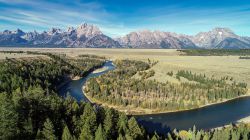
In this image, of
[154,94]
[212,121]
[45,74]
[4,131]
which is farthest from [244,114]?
[45,74]

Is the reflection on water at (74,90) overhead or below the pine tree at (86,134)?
below

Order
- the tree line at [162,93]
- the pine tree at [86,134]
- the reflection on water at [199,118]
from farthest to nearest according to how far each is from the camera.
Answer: the tree line at [162,93]
the reflection on water at [199,118]
the pine tree at [86,134]

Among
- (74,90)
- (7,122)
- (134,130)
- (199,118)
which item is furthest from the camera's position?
(74,90)

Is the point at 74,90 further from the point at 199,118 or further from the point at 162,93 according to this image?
the point at 199,118

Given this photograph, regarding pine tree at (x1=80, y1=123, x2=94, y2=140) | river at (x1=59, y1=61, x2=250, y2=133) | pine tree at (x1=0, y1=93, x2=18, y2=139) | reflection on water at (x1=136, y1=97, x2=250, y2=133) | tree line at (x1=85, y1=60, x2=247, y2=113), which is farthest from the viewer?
tree line at (x1=85, y1=60, x2=247, y2=113)

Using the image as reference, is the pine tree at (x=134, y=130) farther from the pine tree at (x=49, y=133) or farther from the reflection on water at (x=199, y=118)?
the reflection on water at (x=199, y=118)

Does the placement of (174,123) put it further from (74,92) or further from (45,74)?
(45,74)

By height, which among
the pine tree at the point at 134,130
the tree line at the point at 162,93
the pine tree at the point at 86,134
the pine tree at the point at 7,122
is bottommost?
the tree line at the point at 162,93

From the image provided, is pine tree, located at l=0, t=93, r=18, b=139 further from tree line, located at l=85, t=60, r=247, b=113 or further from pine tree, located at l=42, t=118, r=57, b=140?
tree line, located at l=85, t=60, r=247, b=113

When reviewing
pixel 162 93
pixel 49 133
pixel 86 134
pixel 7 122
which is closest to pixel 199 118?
pixel 162 93

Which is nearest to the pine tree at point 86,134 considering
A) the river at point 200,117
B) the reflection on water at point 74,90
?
the river at point 200,117

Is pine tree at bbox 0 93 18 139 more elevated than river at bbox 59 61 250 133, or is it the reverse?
pine tree at bbox 0 93 18 139

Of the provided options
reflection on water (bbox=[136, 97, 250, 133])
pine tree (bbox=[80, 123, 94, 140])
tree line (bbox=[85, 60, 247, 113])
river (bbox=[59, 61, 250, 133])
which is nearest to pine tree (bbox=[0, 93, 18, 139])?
pine tree (bbox=[80, 123, 94, 140])
